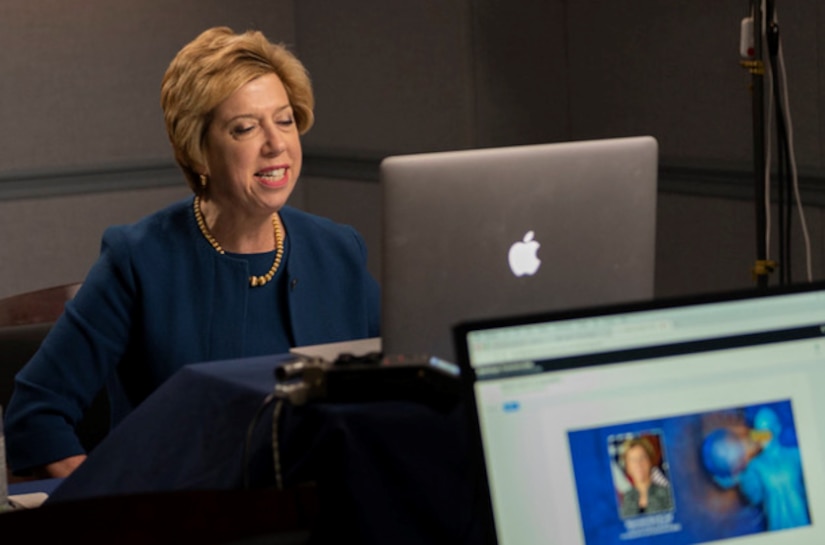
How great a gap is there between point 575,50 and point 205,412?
3.43 meters

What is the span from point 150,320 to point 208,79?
452 mm

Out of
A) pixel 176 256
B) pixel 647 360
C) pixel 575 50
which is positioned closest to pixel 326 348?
pixel 647 360

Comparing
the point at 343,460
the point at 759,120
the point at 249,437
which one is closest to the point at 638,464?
the point at 343,460

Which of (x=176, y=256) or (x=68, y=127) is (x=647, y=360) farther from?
(x=68, y=127)

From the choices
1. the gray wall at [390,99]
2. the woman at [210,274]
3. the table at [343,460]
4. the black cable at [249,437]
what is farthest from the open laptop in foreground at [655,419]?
the gray wall at [390,99]

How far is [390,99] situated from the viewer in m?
5.18

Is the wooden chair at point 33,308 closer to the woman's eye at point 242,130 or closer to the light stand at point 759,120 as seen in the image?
the woman's eye at point 242,130

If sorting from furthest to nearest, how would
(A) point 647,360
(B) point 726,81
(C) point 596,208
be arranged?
(B) point 726,81 → (C) point 596,208 → (A) point 647,360

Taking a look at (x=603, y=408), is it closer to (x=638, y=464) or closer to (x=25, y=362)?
(x=638, y=464)

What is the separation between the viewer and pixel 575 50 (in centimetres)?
472

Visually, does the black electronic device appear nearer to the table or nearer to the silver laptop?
the table

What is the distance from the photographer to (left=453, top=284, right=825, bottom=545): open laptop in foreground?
120 centimetres

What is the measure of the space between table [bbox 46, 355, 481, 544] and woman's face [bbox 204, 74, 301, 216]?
3.42 ft

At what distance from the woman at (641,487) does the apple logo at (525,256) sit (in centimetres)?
36
